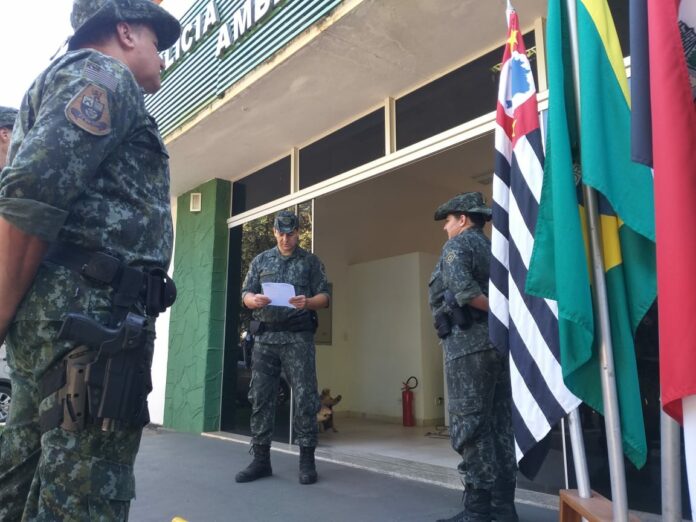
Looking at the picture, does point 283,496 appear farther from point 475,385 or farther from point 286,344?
point 475,385

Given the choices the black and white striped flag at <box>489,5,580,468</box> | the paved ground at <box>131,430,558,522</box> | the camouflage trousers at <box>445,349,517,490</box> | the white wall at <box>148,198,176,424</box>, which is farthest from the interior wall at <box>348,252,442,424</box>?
the black and white striped flag at <box>489,5,580,468</box>

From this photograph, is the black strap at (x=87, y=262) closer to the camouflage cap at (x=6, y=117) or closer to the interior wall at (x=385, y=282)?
the camouflage cap at (x=6, y=117)

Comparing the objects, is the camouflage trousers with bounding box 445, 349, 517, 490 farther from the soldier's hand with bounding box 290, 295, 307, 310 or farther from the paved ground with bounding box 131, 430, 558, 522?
the soldier's hand with bounding box 290, 295, 307, 310

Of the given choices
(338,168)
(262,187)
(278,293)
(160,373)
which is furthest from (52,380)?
(160,373)

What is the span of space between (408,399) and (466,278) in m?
4.50

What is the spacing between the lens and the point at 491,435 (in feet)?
8.68

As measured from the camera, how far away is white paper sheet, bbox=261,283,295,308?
12.0 feet

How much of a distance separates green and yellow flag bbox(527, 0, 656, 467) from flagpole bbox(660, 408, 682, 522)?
0.10 m

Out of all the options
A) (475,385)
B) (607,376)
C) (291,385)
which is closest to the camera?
(607,376)

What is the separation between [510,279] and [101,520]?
4.72ft

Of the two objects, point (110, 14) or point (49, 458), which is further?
point (110, 14)

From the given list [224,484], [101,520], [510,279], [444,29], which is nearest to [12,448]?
[101,520]

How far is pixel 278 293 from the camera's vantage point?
3662 mm

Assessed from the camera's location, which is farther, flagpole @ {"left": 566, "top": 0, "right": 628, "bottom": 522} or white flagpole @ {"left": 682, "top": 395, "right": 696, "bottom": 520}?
flagpole @ {"left": 566, "top": 0, "right": 628, "bottom": 522}
